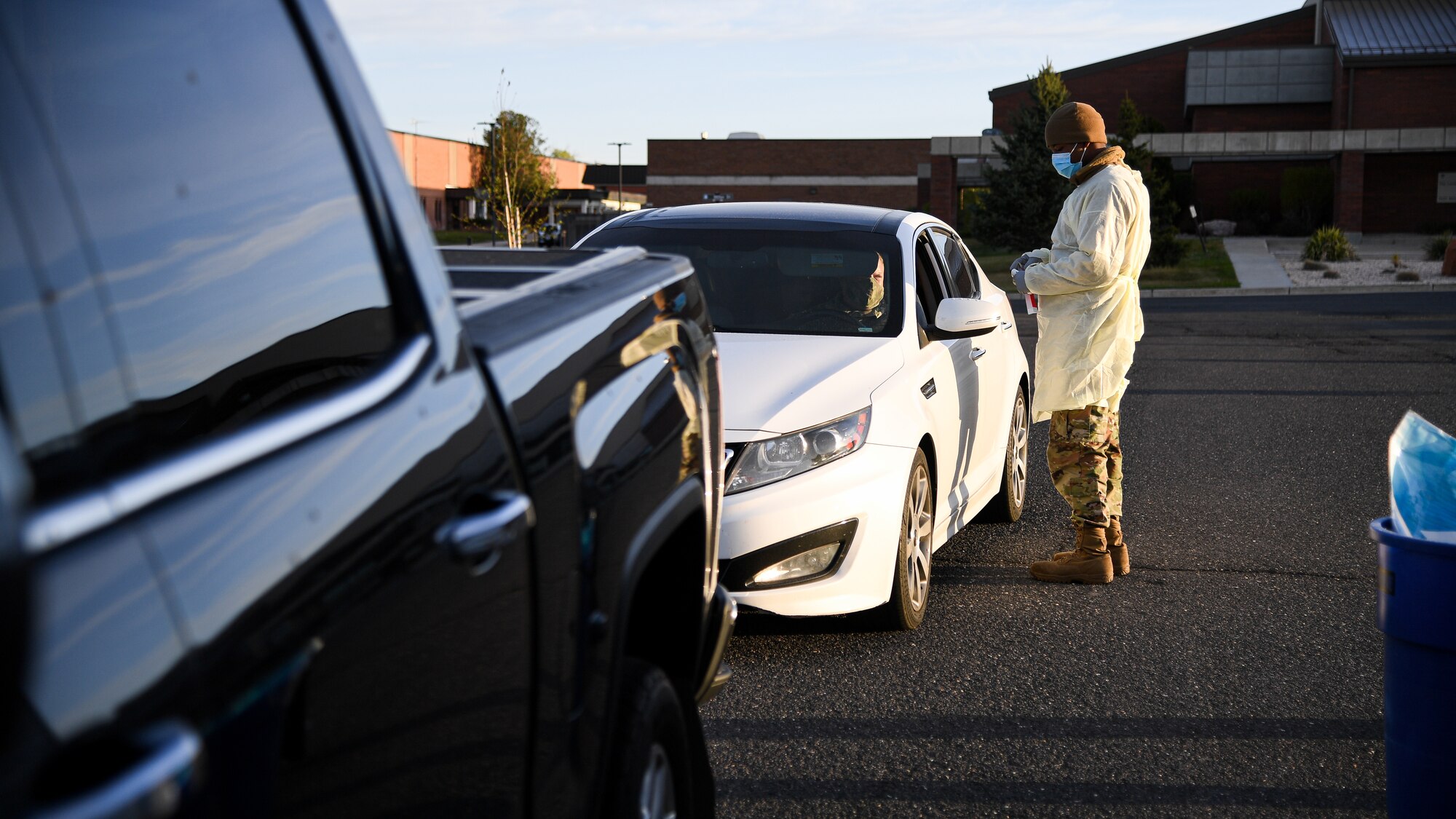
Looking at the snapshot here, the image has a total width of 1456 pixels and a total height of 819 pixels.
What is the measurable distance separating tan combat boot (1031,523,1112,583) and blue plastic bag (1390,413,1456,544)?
289 centimetres

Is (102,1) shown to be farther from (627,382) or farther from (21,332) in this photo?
(627,382)

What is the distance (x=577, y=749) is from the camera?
2113 mm

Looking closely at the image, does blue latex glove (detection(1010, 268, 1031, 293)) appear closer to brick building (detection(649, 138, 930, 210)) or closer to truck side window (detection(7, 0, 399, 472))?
truck side window (detection(7, 0, 399, 472))

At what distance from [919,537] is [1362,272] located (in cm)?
3145

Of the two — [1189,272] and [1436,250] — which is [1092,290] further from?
[1436,250]

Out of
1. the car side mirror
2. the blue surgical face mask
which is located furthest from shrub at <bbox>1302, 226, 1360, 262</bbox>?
the car side mirror

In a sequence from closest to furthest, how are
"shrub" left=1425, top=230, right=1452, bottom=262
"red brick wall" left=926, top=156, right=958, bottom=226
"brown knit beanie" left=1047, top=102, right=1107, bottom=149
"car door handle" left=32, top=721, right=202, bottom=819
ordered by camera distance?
"car door handle" left=32, top=721, right=202, bottom=819 < "brown knit beanie" left=1047, top=102, right=1107, bottom=149 < "shrub" left=1425, top=230, right=1452, bottom=262 < "red brick wall" left=926, top=156, right=958, bottom=226

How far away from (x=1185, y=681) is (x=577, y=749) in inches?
127

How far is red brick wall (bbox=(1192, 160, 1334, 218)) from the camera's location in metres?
51.5

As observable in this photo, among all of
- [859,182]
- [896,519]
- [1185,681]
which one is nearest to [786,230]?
[896,519]

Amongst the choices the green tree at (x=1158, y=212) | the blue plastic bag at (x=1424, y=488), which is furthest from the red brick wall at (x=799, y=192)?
the blue plastic bag at (x=1424, y=488)

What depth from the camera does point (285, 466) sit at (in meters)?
1.40

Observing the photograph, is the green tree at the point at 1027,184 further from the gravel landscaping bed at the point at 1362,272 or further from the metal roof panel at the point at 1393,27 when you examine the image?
the metal roof panel at the point at 1393,27

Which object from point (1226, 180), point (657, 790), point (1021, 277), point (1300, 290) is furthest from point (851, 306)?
point (1226, 180)
